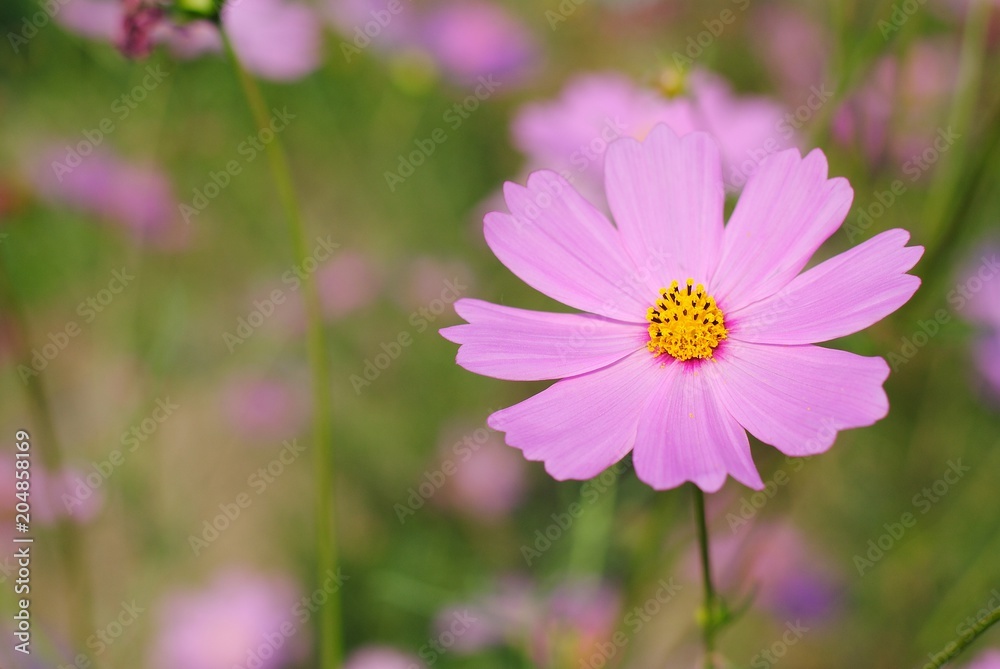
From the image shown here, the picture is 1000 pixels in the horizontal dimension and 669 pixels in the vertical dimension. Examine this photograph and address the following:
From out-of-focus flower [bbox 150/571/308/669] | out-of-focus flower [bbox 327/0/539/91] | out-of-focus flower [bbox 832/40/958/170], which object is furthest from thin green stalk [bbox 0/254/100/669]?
out-of-focus flower [bbox 832/40/958/170]

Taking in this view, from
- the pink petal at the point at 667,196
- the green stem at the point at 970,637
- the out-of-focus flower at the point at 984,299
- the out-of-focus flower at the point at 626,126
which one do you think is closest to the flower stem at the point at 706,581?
the green stem at the point at 970,637

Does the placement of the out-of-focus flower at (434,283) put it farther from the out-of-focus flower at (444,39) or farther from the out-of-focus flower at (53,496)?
the out-of-focus flower at (53,496)

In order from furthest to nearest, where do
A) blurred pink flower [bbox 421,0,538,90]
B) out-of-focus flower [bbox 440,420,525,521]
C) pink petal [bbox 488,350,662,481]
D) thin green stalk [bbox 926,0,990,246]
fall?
blurred pink flower [bbox 421,0,538,90], out-of-focus flower [bbox 440,420,525,521], thin green stalk [bbox 926,0,990,246], pink petal [bbox 488,350,662,481]

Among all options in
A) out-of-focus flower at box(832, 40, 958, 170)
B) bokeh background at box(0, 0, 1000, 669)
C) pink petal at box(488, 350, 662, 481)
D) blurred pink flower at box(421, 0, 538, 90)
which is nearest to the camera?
pink petal at box(488, 350, 662, 481)

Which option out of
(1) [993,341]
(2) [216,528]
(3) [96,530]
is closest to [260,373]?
(2) [216,528]

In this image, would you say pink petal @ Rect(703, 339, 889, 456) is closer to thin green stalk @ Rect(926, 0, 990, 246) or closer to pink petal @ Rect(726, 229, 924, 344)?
pink petal @ Rect(726, 229, 924, 344)
